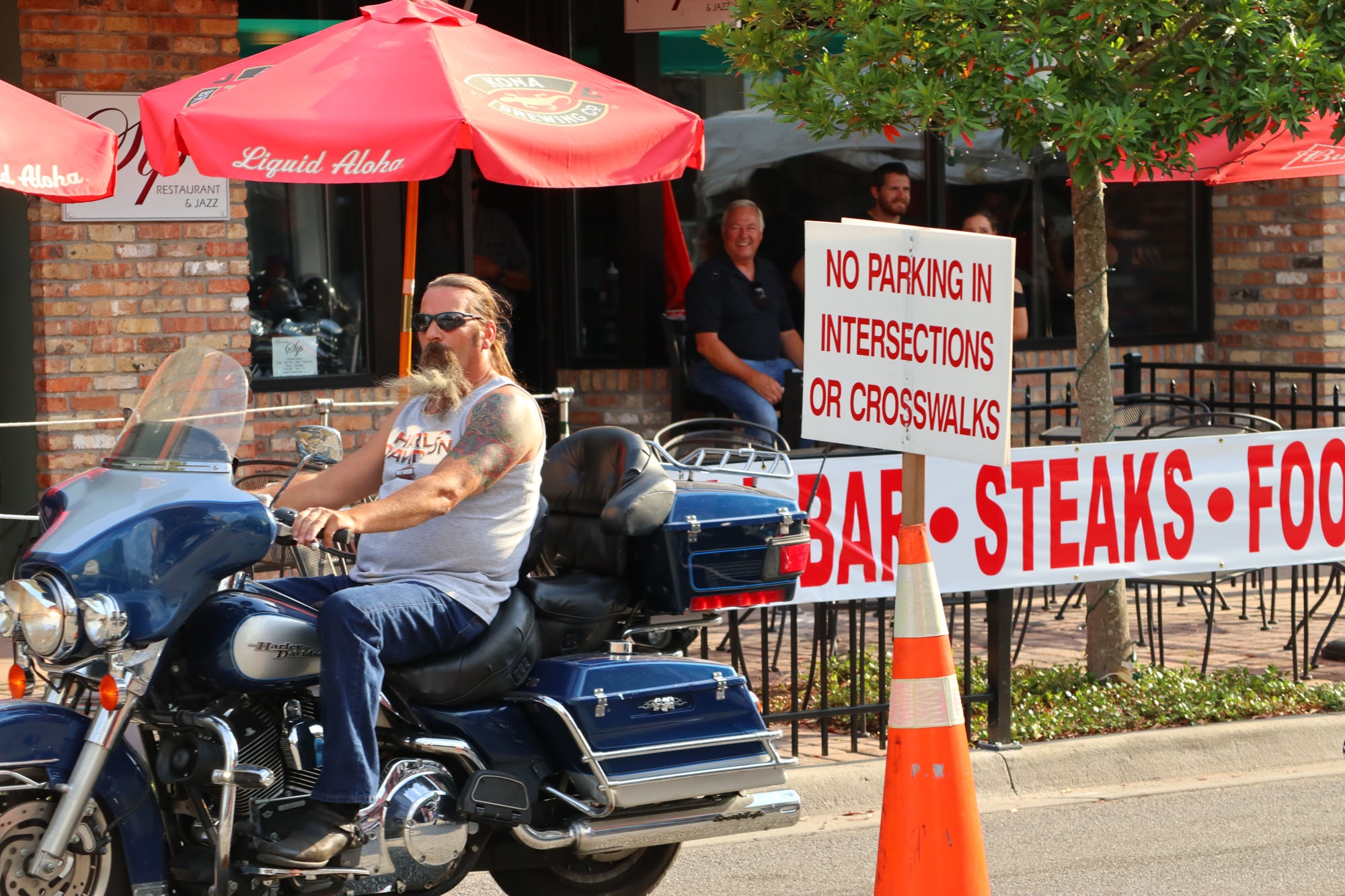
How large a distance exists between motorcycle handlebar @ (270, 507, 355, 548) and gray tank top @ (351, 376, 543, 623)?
253mm

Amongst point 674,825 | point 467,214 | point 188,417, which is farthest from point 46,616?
point 467,214

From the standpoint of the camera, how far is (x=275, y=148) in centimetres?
616

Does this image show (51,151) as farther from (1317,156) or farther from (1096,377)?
(1317,156)

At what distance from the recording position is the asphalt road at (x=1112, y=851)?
5.26m

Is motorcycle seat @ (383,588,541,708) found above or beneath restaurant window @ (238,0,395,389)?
beneath

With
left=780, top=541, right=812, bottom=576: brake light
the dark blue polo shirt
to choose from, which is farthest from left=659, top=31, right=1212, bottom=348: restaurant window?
left=780, top=541, right=812, bottom=576: brake light

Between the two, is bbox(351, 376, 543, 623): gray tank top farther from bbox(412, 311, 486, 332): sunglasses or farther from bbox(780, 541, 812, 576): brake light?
bbox(780, 541, 812, 576): brake light

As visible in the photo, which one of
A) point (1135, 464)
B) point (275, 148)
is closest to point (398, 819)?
point (275, 148)

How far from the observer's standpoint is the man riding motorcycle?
13.7 feet

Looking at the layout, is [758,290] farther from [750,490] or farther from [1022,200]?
[750,490]

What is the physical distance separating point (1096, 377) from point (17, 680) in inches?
185

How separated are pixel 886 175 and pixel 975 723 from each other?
16.0 feet

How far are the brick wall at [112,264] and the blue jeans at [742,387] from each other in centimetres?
256

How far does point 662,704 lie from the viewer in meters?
4.66
